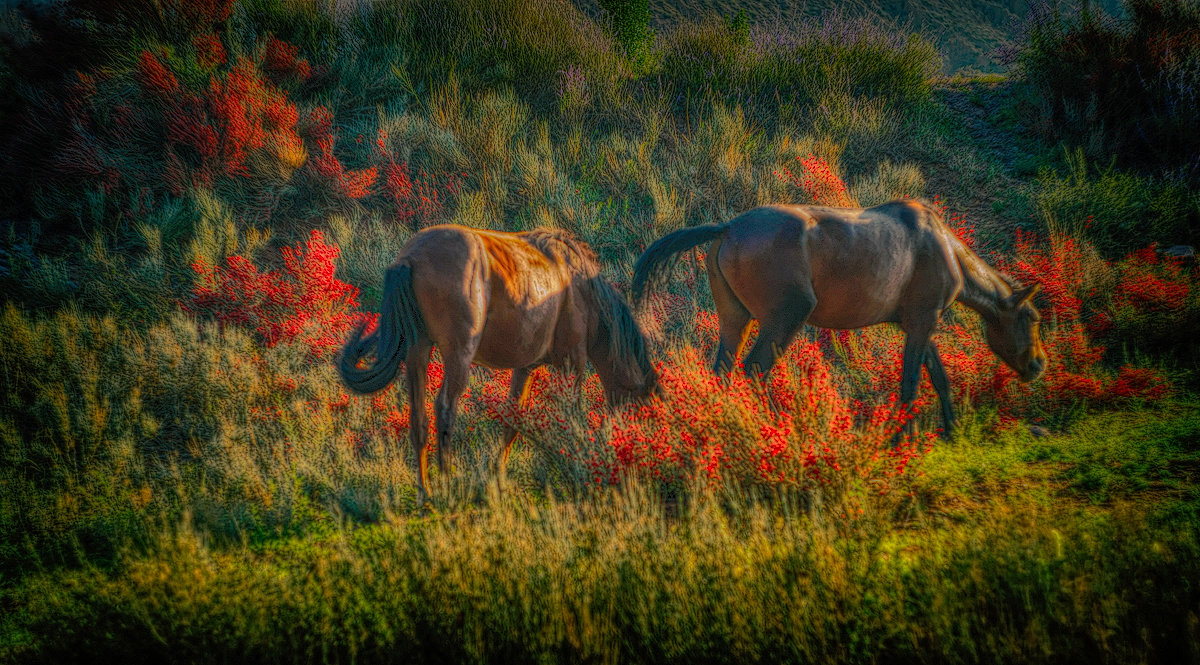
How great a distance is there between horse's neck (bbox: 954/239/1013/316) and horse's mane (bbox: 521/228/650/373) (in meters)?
2.89

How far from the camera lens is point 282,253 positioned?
871 centimetres

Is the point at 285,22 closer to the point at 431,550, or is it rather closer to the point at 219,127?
the point at 219,127

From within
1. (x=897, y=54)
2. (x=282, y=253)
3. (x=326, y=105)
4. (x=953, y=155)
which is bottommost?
(x=282, y=253)

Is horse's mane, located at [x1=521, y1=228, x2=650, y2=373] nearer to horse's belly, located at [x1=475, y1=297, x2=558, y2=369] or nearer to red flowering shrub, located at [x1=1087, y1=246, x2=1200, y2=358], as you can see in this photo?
horse's belly, located at [x1=475, y1=297, x2=558, y2=369]

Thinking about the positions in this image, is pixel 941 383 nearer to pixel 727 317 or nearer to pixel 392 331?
pixel 727 317

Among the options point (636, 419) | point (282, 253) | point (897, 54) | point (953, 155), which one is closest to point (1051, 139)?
point (953, 155)

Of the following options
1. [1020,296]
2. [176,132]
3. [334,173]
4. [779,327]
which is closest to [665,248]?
[779,327]

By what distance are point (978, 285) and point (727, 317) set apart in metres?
2.21

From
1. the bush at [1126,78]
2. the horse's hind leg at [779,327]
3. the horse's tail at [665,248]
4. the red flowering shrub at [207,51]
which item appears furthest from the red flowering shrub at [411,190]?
the bush at [1126,78]

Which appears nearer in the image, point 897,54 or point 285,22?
point 285,22

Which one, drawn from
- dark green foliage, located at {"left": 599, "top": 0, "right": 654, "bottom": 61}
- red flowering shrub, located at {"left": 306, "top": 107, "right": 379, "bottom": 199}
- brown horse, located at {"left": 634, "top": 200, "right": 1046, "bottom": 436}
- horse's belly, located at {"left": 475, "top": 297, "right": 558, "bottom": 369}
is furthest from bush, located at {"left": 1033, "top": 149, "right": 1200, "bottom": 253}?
red flowering shrub, located at {"left": 306, "top": 107, "right": 379, "bottom": 199}

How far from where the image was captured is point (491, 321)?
4.25 metres

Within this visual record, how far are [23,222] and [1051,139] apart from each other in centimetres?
1703

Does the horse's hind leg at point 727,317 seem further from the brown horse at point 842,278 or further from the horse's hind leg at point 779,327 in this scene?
the horse's hind leg at point 779,327
